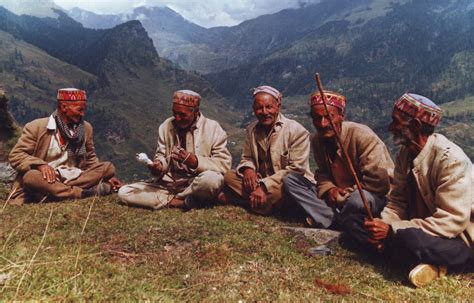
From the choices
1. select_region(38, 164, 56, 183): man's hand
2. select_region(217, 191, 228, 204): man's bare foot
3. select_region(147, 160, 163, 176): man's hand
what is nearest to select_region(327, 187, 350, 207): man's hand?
select_region(217, 191, 228, 204): man's bare foot

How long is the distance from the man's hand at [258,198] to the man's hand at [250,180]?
0.10 meters

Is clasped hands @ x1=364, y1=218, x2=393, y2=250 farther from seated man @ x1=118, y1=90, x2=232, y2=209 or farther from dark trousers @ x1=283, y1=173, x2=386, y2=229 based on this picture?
seated man @ x1=118, y1=90, x2=232, y2=209

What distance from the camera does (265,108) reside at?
8.01 m

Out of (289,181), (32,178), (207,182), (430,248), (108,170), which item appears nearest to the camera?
(430,248)

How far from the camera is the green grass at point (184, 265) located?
440 cm

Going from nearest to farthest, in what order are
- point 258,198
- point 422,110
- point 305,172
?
point 422,110 → point 258,198 → point 305,172

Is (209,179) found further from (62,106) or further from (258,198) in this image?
(62,106)

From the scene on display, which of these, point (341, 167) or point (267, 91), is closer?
point (341, 167)

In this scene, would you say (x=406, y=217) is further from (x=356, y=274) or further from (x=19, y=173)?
(x=19, y=173)

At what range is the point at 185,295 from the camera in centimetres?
464

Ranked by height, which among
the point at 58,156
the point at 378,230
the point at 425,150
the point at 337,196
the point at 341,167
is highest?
the point at 425,150

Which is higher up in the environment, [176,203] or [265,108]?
[265,108]

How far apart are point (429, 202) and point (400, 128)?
96cm

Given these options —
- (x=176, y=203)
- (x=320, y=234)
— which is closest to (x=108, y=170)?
(x=176, y=203)
